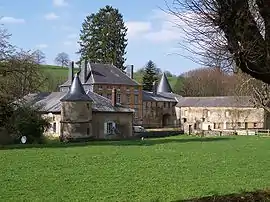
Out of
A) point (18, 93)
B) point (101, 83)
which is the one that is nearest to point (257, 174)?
point (18, 93)

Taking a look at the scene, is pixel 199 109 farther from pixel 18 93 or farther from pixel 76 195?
pixel 76 195

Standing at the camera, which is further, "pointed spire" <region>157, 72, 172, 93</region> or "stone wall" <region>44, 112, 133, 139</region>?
"pointed spire" <region>157, 72, 172, 93</region>

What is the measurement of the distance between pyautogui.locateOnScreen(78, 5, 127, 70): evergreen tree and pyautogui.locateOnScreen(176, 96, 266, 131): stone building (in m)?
13.6

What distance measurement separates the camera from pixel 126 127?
52.9 meters

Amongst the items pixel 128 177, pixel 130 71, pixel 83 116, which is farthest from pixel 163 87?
pixel 128 177

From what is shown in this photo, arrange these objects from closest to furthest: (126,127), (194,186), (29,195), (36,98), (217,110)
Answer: (29,195), (194,186), (126,127), (36,98), (217,110)

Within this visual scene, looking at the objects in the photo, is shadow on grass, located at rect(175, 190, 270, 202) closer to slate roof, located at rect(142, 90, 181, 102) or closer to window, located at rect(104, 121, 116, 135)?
window, located at rect(104, 121, 116, 135)

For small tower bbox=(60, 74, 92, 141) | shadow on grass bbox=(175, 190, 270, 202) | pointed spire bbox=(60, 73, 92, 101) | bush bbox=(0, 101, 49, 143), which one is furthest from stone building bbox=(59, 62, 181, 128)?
shadow on grass bbox=(175, 190, 270, 202)

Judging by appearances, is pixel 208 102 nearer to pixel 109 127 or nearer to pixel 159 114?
pixel 159 114

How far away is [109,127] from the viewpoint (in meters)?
51.3

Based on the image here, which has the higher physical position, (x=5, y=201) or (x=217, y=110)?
(x=217, y=110)

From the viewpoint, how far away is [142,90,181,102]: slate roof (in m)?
78.8

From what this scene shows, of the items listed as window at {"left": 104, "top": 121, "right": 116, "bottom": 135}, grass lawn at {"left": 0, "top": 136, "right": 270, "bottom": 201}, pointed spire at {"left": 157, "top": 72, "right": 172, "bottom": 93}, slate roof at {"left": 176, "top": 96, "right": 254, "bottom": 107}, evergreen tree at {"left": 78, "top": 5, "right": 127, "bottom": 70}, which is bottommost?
grass lawn at {"left": 0, "top": 136, "right": 270, "bottom": 201}

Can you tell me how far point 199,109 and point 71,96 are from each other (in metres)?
33.9
